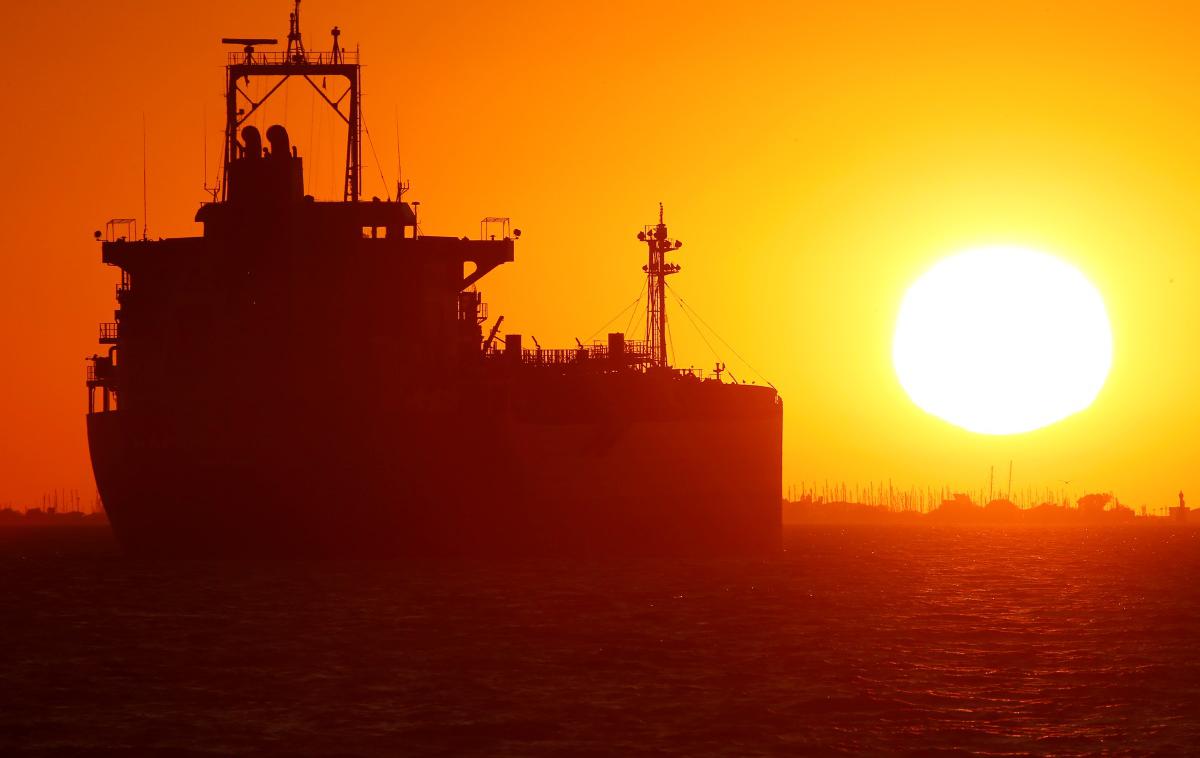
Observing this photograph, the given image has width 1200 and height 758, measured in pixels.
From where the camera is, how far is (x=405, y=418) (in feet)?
204

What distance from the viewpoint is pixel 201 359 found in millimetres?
61938

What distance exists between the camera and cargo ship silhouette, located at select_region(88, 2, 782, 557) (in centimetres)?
6134

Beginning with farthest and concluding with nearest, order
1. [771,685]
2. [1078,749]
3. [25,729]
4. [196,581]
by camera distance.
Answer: [196,581] < [771,685] < [25,729] < [1078,749]

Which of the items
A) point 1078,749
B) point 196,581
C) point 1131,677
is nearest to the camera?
point 1078,749

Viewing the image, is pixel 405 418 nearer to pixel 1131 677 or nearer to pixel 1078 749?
pixel 1131 677

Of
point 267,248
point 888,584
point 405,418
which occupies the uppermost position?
point 267,248

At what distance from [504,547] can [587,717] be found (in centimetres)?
3502

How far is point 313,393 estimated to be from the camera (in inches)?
2420

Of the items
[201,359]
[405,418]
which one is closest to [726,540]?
[405,418]

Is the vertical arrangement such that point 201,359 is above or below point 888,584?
above

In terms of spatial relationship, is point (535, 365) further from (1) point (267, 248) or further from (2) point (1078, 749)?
(2) point (1078, 749)

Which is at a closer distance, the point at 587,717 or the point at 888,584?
the point at 587,717

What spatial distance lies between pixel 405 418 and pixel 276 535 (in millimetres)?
6141

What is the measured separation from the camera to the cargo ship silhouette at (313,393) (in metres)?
61.3
